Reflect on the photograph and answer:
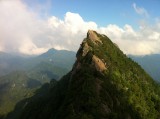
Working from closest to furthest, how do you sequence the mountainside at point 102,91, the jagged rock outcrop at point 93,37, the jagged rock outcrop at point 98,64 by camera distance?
the mountainside at point 102,91, the jagged rock outcrop at point 98,64, the jagged rock outcrop at point 93,37

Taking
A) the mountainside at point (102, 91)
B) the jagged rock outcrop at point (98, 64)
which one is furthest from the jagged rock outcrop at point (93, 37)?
the jagged rock outcrop at point (98, 64)

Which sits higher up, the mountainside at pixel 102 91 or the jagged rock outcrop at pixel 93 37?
the jagged rock outcrop at pixel 93 37

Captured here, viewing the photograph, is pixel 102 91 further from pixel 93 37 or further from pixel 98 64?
pixel 93 37

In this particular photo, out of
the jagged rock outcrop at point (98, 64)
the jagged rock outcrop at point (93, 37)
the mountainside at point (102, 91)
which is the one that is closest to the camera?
the mountainside at point (102, 91)

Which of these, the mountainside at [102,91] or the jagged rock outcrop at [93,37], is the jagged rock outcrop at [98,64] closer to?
the mountainside at [102,91]

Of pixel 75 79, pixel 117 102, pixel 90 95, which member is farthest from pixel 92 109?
pixel 75 79

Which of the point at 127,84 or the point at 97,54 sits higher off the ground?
the point at 97,54

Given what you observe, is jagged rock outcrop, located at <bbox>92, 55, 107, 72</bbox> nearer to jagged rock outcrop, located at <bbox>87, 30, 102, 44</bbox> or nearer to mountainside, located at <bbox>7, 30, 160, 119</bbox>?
mountainside, located at <bbox>7, 30, 160, 119</bbox>

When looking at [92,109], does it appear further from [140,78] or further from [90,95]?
[140,78]
